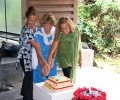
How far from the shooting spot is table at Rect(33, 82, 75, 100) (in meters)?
1.92

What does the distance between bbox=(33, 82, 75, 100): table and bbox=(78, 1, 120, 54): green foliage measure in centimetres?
405

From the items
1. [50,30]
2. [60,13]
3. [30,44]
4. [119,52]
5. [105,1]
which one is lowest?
[119,52]

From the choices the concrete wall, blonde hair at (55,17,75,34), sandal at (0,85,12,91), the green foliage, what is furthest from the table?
the green foliage

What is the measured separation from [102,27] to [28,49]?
3.89 meters

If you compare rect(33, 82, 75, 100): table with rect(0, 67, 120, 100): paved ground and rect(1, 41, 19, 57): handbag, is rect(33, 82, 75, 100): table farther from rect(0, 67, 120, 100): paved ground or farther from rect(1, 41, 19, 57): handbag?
rect(1, 41, 19, 57): handbag

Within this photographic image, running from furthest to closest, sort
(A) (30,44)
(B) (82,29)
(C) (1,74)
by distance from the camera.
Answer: (B) (82,29)
(C) (1,74)
(A) (30,44)

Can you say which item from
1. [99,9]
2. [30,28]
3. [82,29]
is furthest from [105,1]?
[30,28]

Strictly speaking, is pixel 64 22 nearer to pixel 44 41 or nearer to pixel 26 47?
pixel 44 41

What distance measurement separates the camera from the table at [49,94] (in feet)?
6.29

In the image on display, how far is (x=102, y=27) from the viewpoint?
6.13 meters

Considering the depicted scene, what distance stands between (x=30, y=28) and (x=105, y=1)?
4061 mm

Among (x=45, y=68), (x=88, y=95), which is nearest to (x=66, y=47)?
(x=45, y=68)

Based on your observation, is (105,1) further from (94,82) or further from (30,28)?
(30,28)

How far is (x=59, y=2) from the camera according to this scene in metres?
3.76
